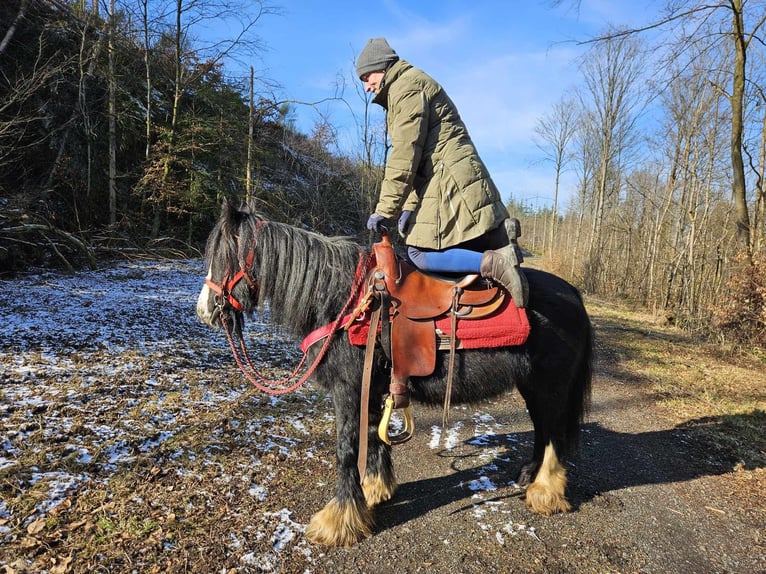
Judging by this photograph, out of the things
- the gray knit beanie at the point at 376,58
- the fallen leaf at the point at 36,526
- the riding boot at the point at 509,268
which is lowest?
the fallen leaf at the point at 36,526

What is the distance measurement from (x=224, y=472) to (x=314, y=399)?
1560 mm

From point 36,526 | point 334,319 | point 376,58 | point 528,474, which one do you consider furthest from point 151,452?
point 376,58

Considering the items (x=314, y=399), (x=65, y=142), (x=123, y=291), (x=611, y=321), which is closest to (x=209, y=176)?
(x=65, y=142)

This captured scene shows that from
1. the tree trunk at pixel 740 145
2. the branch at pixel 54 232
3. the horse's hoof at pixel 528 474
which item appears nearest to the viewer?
the horse's hoof at pixel 528 474

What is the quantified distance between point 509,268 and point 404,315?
69cm

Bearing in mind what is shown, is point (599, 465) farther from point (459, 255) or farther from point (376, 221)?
point (376, 221)

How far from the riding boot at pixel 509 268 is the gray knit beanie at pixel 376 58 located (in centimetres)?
127

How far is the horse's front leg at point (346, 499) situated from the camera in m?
2.35

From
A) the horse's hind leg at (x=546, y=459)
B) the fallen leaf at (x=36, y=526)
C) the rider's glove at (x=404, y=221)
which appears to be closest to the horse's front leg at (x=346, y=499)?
the rider's glove at (x=404, y=221)

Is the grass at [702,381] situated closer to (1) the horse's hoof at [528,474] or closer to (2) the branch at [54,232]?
(1) the horse's hoof at [528,474]

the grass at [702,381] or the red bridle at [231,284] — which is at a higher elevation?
the red bridle at [231,284]

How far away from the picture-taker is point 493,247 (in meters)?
2.69

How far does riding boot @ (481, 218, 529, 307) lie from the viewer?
242 centimetres

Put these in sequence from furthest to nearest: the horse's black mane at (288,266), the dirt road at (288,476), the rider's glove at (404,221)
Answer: the rider's glove at (404,221)
the horse's black mane at (288,266)
the dirt road at (288,476)
